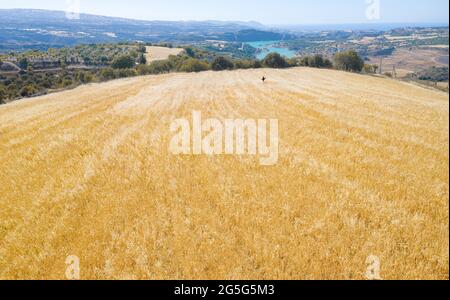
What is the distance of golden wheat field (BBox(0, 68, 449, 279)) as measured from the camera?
4.88 metres

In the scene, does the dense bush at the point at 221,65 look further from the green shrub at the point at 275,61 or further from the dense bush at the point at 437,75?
the dense bush at the point at 437,75

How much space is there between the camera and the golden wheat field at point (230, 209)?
4.88m

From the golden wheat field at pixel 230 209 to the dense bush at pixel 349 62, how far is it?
282ft

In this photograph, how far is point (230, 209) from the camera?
6.55 m

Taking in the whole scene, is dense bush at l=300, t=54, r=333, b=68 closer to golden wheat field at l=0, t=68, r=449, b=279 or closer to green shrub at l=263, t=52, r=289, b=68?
green shrub at l=263, t=52, r=289, b=68

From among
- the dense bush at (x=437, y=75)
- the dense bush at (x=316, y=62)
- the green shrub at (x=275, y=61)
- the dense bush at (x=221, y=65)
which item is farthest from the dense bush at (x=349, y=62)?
the dense bush at (x=221, y=65)

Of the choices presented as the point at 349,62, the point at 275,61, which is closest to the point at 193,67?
the point at 275,61

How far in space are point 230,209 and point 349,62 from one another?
95.6 m

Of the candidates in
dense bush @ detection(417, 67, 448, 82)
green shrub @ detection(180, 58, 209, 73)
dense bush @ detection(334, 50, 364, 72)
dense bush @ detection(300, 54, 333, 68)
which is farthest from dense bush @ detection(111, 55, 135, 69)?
dense bush @ detection(417, 67, 448, 82)

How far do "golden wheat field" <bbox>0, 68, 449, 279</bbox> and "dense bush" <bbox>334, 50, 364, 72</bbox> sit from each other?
282 feet

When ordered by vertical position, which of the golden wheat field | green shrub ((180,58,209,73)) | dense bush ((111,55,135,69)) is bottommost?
the golden wheat field

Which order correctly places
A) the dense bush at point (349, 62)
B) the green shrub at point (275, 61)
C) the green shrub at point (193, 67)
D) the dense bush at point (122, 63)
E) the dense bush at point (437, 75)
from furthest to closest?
the dense bush at point (122, 63) < the dense bush at point (349, 62) < the green shrub at point (275, 61) < the green shrub at point (193, 67) < the dense bush at point (437, 75)

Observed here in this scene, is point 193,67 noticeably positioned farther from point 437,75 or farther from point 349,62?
point 437,75

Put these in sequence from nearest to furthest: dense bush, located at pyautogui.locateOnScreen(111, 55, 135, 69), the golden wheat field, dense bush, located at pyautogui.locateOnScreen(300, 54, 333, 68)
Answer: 1. the golden wheat field
2. dense bush, located at pyautogui.locateOnScreen(300, 54, 333, 68)
3. dense bush, located at pyautogui.locateOnScreen(111, 55, 135, 69)
